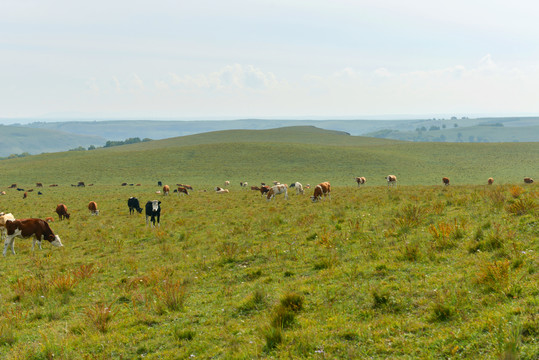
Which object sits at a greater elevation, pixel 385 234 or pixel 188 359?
pixel 385 234

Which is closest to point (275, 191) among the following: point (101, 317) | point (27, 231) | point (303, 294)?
point (27, 231)

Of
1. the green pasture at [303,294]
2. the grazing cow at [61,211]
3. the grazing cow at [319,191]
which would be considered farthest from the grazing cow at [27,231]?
the grazing cow at [319,191]

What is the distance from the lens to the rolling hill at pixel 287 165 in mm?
69338

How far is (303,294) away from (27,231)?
13.5 meters

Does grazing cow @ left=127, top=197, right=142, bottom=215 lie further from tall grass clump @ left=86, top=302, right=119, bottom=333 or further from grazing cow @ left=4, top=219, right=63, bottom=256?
tall grass clump @ left=86, top=302, right=119, bottom=333

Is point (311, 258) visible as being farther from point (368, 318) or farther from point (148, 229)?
point (148, 229)

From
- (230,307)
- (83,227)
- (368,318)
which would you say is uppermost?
(368,318)

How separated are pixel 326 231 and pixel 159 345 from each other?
8.25m

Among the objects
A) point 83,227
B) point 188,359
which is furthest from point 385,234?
point 83,227

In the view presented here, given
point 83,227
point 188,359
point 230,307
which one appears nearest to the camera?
point 188,359

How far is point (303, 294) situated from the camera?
7.85 meters

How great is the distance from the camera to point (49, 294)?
31.2ft

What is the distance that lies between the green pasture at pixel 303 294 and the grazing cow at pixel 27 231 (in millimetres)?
899

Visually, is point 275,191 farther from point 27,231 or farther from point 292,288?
point 292,288
